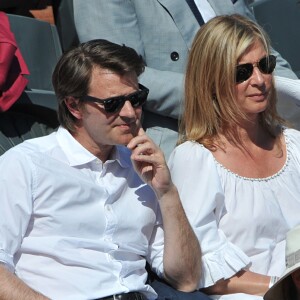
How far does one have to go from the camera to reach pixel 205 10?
4.19 meters

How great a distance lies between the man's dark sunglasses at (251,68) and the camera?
3697 mm

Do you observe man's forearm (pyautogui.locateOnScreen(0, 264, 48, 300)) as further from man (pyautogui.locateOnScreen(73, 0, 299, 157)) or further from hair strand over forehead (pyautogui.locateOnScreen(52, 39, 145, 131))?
man (pyautogui.locateOnScreen(73, 0, 299, 157))

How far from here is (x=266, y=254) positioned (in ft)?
12.0

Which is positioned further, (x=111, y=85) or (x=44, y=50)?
(x=44, y=50)

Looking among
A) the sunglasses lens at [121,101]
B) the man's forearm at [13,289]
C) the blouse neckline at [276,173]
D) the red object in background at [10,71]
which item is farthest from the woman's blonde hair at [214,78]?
the man's forearm at [13,289]

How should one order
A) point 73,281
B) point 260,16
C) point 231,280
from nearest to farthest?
point 73,281 → point 231,280 → point 260,16

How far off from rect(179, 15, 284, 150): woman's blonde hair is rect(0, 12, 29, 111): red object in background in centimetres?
70

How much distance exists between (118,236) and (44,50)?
3.97 feet

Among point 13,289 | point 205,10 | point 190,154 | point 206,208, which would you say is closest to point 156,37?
point 205,10

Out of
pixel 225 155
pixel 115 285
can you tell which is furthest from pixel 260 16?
pixel 115 285

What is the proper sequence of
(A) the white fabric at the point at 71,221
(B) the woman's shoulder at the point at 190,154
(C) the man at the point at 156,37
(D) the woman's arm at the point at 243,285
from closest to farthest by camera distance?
(A) the white fabric at the point at 71,221
(D) the woman's arm at the point at 243,285
(B) the woman's shoulder at the point at 190,154
(C) the man at the point at 156,37

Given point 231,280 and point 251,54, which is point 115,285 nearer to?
point 231,280

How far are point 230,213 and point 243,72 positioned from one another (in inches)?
23.0

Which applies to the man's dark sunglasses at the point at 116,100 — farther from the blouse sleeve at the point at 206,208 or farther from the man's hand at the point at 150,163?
the blouse sleeve at the point at 206,208
